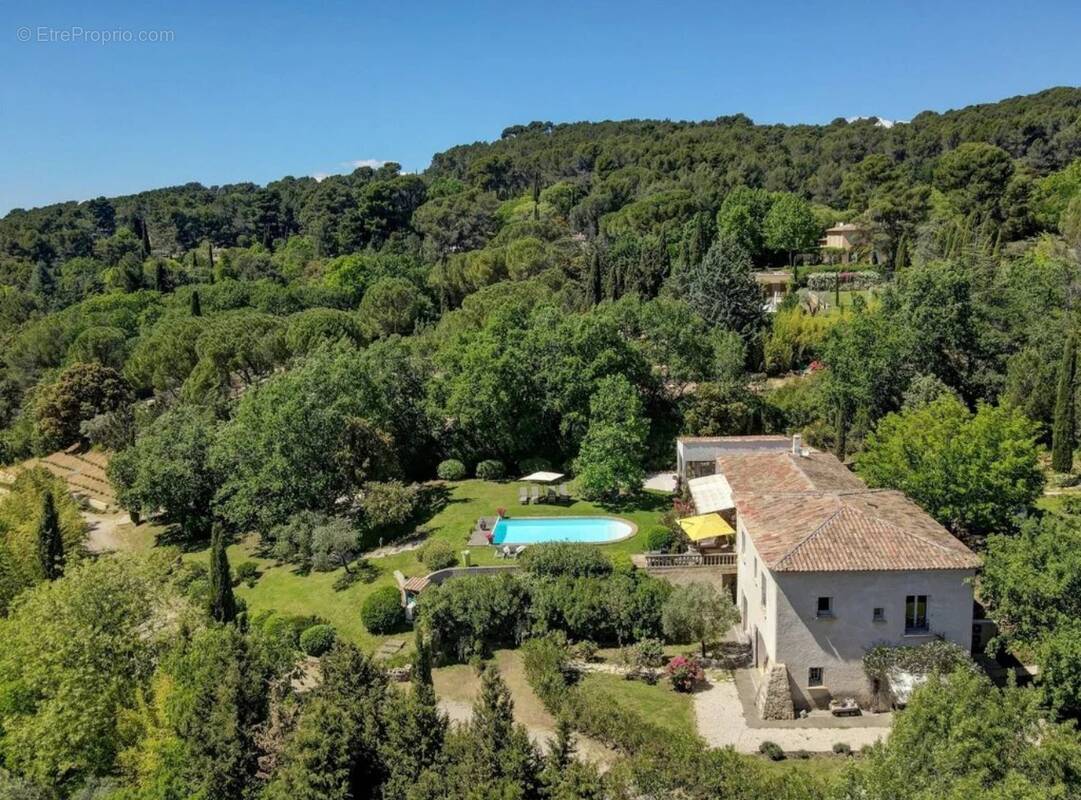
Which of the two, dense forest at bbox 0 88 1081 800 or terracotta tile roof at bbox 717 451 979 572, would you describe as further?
terracotta tile roof at bbox 717 451 979 572

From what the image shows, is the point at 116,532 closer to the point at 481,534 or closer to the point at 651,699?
the point at 481,534

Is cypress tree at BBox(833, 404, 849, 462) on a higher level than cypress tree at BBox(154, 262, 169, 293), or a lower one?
lower

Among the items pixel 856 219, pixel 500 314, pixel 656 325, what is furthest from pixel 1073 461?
pixel 856 219

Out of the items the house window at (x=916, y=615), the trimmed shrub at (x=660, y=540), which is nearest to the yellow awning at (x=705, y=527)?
the trimmed shrub at (x=660, y=540)

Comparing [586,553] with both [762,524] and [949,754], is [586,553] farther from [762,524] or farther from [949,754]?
[949,754]

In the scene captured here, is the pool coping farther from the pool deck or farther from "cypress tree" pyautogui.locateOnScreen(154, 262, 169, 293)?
"cypress tree" pyautogui.locateOnScreen(154, 262, 169, 293)

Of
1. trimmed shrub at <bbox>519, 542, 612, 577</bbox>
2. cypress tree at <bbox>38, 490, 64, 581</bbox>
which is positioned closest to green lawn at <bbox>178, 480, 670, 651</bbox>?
trimmed shrub at <bbox>519, 542, 612, 577</bbox>
